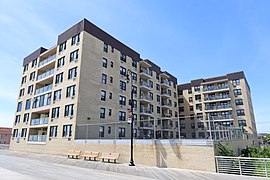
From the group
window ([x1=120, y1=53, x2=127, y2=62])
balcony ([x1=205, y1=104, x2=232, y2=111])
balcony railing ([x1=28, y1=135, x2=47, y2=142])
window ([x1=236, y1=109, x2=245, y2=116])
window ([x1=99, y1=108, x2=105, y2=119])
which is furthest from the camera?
balcony ([x1=205, y1=104, x2=232, y2=111])

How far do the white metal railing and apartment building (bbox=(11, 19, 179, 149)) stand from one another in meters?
7.49

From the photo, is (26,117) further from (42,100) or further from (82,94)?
(82,94)

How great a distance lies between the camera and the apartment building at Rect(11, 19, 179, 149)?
24.7 meters

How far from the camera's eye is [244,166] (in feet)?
38.5

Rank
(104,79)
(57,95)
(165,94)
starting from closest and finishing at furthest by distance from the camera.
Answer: (57,95) → (104,79) → (165,94)

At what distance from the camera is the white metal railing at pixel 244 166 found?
1110cm

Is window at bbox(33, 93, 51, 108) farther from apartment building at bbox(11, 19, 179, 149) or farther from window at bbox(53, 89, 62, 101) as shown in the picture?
window at bbox(53, 89, 62, 101)

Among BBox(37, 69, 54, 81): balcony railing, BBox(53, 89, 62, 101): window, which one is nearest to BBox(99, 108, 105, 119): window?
BBox(53, 89, 62, 101): window

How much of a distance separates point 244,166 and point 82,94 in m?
19.8

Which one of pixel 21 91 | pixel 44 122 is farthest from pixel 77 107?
pixel 21 91

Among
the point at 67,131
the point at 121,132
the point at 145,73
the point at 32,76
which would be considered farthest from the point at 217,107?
the point at 32,76

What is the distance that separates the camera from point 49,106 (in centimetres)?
2895

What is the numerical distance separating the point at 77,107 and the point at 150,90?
19168 mm

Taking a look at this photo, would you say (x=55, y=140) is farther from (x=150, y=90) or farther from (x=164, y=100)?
(x=164, y=100)
